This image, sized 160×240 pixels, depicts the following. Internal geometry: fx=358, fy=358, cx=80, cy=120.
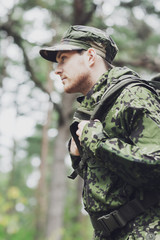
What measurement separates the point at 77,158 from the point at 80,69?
1.96ft

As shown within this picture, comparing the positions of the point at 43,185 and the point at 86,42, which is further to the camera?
the point at 43,185

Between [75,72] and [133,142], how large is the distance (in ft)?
2.32

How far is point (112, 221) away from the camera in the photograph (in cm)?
203

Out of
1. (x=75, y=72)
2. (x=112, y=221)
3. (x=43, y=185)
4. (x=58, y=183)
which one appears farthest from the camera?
(x=43, y=185)

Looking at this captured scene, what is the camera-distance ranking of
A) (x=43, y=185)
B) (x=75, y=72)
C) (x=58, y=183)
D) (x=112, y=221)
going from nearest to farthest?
1. (x=112, y=221)
2. (x=75, y=72)
3. (x=58, y=183)
4. (x=43, y=185)

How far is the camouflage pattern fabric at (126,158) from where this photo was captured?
188 cm

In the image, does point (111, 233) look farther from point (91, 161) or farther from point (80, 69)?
point (80, 69)

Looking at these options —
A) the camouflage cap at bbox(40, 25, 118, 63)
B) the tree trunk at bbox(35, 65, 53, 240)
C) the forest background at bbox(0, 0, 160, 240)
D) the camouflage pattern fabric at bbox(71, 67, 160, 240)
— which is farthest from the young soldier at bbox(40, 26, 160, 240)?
the tree trunk at bbox(35, 65, 53, 240)

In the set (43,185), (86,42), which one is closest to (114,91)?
(86,42)

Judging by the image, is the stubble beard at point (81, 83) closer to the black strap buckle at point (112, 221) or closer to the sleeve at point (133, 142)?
A: the sleeve at point (133, 142)

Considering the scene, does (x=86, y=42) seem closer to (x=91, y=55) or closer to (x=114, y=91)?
(x=91, y=55)

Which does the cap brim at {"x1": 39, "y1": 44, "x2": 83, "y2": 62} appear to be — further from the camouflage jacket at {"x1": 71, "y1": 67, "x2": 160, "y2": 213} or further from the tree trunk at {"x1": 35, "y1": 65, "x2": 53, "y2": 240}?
the tree trunk at {"x1": 35, "y1": 65, "x2": 53, "y2": 240}

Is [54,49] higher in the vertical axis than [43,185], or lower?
higher

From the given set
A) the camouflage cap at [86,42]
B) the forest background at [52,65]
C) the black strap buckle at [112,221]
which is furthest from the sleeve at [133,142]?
the forest background at [52,65]
